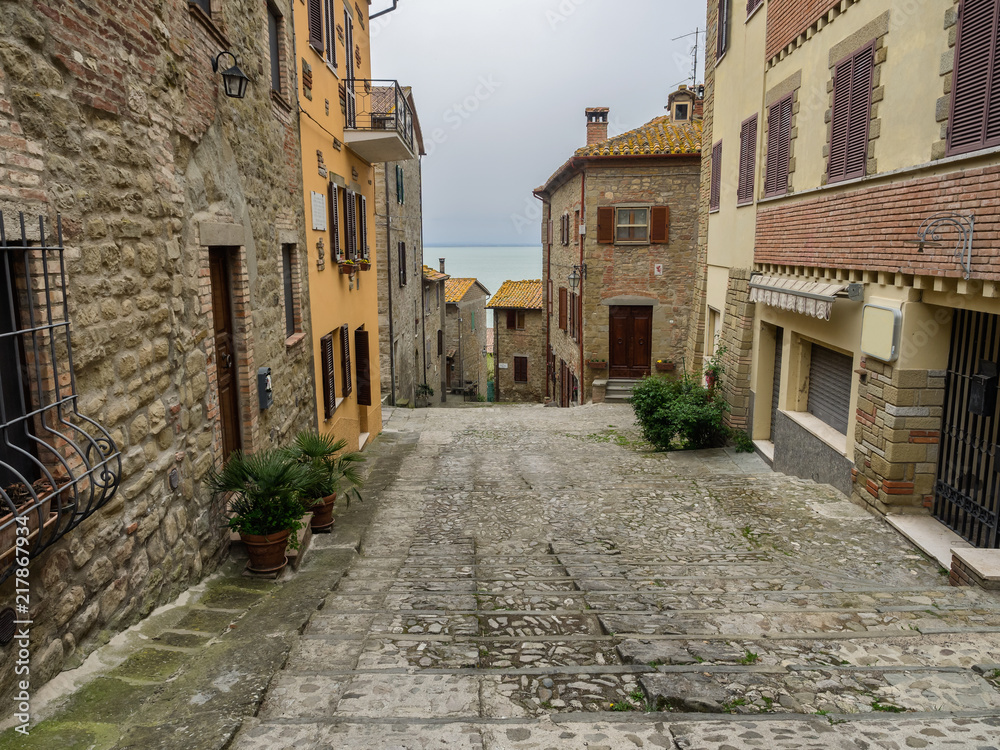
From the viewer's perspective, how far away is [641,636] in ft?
14.1

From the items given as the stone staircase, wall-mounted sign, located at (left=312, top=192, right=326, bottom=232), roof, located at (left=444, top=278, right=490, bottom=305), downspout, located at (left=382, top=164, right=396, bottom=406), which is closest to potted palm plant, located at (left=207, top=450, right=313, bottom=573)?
wall-mounted sign, located at (left=312, top=192, right=326, bottom=232)

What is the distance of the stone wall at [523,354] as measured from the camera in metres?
34.2

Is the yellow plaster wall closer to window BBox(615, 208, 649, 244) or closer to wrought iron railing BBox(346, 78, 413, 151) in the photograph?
wrought iron railing BBox(346, 78, 413, 151)

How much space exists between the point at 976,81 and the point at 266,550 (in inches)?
275

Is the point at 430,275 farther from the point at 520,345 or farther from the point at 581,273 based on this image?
the point at 581,273

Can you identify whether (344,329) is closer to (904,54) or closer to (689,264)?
(904,54)

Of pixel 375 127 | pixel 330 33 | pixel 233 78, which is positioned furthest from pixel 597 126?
pixel 233 78

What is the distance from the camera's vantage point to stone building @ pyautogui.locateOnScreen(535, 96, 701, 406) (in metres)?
21.0

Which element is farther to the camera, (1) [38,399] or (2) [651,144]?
(2) [651,144]

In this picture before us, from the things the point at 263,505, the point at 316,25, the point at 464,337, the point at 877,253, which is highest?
the point at 316,25

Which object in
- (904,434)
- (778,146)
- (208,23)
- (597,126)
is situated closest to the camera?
(208,23)

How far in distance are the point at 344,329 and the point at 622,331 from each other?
478 inches

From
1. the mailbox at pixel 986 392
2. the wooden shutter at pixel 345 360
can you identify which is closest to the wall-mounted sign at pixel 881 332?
the mailbox at pixel 986 392

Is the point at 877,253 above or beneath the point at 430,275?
above
